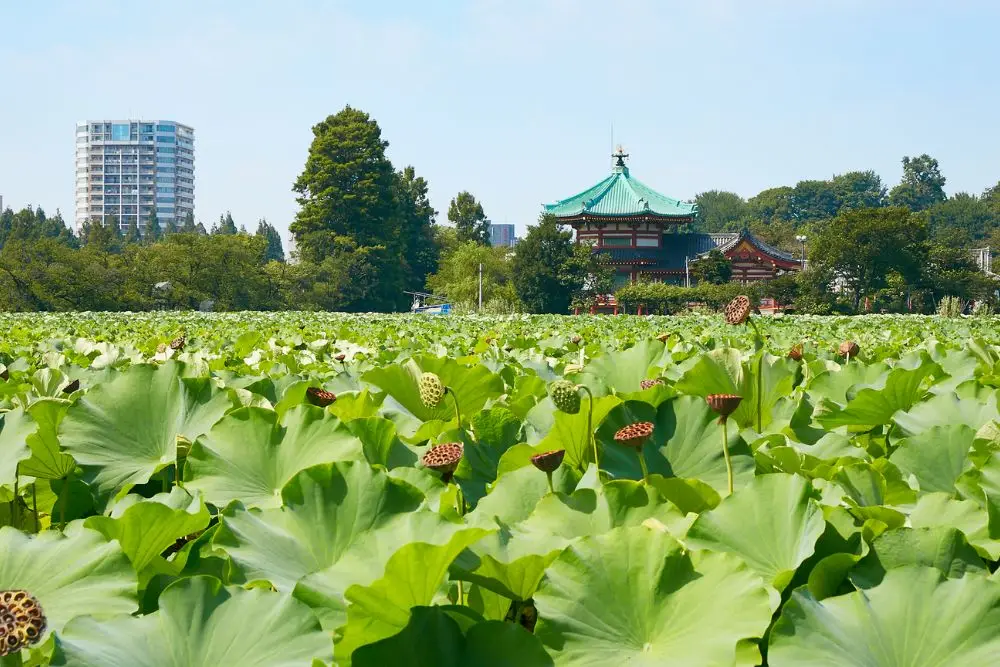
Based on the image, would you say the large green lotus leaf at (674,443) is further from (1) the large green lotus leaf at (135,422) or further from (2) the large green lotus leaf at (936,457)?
(1) the large green lotus leaf at (135,422)

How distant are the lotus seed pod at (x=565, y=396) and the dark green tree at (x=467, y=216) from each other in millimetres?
56611

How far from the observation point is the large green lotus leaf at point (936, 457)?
3.42ft

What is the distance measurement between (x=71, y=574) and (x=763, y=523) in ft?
1.65

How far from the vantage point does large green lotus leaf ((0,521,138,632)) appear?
68 cm

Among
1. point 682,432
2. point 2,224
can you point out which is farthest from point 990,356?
point 2,224

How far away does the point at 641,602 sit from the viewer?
0.63 metres

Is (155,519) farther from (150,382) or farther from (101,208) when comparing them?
(101,208)

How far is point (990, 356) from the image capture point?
2.24 metres

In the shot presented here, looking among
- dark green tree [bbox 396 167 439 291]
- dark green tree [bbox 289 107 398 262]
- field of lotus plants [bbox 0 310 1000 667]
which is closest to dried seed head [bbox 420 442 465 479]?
field of lotus plants [bbox 0 310 1000 667]

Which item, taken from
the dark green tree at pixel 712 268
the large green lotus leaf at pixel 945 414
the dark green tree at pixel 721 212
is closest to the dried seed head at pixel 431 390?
the large green lotus leaf at pixel 945 414

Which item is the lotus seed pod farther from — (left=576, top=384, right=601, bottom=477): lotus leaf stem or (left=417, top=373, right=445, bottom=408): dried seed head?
(left=417, top=373, right=445, bottom=408): dried seed head

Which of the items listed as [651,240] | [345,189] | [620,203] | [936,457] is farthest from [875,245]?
[936,457]

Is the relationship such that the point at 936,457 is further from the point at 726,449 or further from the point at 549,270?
the point at 549,270

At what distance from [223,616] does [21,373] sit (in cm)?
159
